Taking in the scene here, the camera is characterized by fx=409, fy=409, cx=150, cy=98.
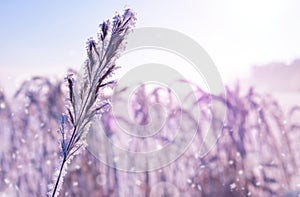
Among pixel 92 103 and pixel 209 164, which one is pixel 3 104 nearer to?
pixel 209 164

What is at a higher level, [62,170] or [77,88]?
[77,88]

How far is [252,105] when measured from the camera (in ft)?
32.6

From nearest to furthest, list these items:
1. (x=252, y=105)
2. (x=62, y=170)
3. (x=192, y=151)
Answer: (x=62, y=170)
(x=192, y=151)
(x=252, y=105)

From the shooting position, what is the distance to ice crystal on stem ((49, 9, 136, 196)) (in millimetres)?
1405

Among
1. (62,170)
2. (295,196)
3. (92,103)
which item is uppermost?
(295,196)

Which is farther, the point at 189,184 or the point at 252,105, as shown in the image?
the point at 252,105

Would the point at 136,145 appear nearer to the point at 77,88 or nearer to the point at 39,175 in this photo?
the point at 39,175

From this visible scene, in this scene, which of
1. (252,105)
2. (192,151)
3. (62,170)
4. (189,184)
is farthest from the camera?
(252,105)

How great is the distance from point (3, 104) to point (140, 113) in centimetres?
347

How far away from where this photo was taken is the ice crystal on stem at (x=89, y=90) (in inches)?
55.3

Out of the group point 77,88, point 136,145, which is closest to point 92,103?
point 77,88

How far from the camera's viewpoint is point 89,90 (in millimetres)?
1414

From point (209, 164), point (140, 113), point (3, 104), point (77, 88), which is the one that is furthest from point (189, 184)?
point (77, 88)

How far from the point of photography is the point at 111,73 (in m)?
1.40
